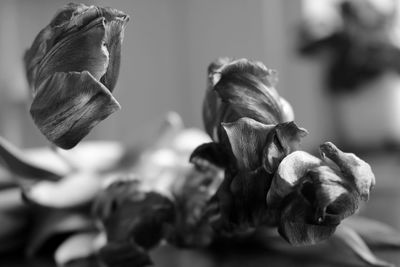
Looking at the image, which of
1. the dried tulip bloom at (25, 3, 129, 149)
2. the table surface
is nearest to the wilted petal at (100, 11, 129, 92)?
the dried tulip bloom at (25, 3, 129, 149)

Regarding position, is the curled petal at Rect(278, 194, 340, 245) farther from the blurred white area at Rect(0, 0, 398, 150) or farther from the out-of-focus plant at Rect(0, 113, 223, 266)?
the blurred white area at Rect(0, 0, 398, 150)

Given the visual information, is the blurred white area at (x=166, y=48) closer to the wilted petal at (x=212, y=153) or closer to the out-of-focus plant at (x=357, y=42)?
the out-of-focus plant at (x=357, y=42)

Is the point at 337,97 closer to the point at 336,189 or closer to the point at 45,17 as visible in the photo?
the point at 336,189

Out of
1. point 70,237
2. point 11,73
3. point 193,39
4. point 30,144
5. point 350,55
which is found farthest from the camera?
point 30,144

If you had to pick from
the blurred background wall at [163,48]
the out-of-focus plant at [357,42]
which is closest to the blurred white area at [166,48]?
the blurred background wall at [163,48]

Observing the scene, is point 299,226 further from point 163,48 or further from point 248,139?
point 163,48

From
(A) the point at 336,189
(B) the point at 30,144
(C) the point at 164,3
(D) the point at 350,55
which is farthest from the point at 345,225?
(B) the point at 30,144

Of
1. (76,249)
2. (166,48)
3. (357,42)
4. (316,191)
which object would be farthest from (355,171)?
(166,48)
